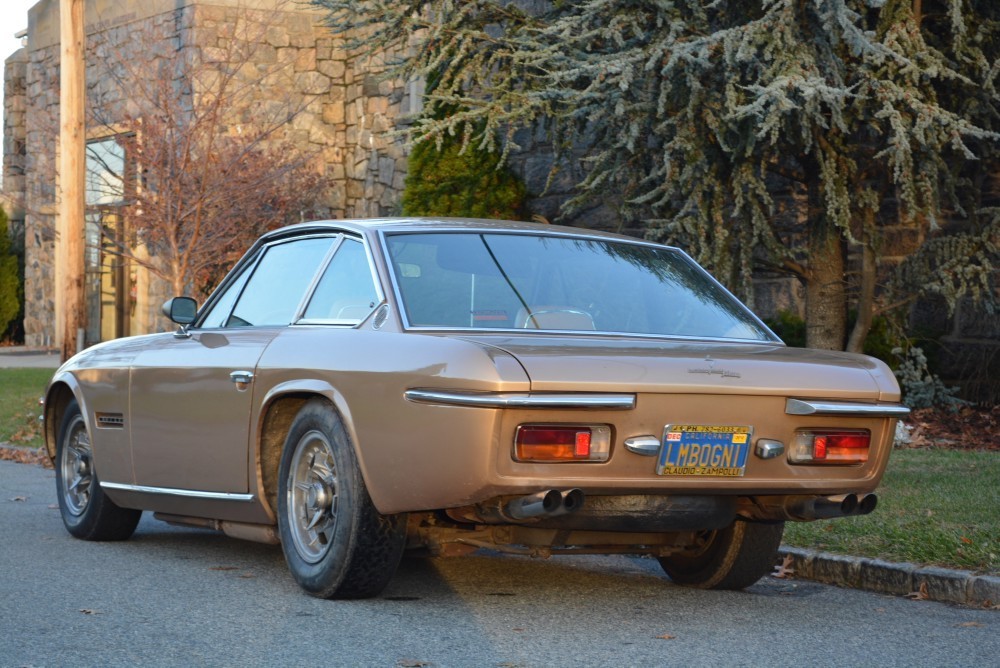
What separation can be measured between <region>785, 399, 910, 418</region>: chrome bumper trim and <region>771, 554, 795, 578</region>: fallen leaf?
5.06 ft

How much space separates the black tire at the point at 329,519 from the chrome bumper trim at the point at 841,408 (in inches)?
59.7

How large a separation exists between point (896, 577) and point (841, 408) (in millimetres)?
1442

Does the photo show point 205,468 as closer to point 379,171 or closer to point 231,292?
point 231,292

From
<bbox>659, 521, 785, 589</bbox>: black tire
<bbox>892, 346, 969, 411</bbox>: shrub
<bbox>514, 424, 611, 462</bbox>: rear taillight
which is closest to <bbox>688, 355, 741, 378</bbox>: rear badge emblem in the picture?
<bbox>514, 424, 611, 462</bbox>: rear taillight

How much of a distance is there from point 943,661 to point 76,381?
4662 millimetres

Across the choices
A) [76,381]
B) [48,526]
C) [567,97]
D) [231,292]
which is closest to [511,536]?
[231,292]

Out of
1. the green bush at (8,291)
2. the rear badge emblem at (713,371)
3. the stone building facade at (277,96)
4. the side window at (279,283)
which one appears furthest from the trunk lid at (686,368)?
the green bush at (8,291)

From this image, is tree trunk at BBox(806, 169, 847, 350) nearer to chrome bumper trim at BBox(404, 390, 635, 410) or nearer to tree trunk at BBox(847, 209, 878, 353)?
tree trunk at BBox(847, 209, 878, 353)

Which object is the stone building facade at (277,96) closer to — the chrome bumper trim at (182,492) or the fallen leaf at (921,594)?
the chrome bumper trim at (182,492)

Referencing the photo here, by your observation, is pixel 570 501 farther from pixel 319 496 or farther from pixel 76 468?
pixel 76 468

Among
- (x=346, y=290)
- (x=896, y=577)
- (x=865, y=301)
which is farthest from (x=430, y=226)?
(x=865, y=301)

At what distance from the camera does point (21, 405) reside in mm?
16328

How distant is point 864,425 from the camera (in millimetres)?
5703

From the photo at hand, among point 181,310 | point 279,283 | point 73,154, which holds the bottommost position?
point 181,310
